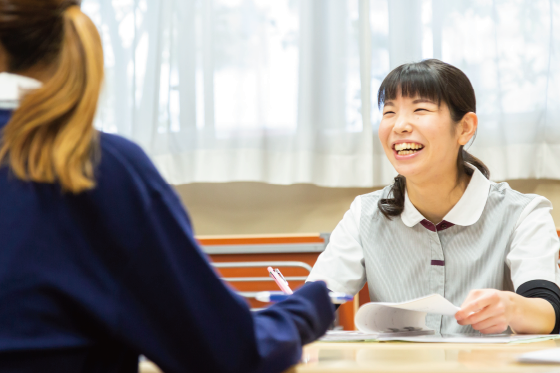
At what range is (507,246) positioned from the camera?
57.2 inches

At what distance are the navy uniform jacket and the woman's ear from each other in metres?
1.17

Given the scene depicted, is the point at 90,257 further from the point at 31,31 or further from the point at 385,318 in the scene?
the point at 385,318

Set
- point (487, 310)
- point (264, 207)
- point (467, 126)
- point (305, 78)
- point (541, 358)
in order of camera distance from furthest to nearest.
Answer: point (264, 207)
point (305, 78)
point (467, 126)
point (487, 310)
point (541, 358)

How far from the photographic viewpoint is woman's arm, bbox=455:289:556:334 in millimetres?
1095

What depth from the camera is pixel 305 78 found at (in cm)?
229

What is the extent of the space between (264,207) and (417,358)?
5.43 feet

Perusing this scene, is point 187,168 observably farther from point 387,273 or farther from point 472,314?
point 472,314

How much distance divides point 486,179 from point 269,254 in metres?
0.80

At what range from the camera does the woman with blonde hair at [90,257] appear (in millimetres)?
535

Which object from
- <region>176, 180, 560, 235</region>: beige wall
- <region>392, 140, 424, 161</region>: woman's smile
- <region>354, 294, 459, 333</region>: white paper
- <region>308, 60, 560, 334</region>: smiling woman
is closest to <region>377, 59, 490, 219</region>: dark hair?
<region>308, 60, 560, 334</region>: smiling woman

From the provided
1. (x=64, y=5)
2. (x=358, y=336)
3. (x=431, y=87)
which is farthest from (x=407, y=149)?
(x=64, y=5)

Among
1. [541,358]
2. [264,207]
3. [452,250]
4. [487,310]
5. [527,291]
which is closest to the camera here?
[541,358]

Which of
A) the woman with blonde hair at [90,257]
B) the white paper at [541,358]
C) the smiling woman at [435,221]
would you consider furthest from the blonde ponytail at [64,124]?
the smiling woman at [435,221]

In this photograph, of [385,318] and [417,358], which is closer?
[417,358]
